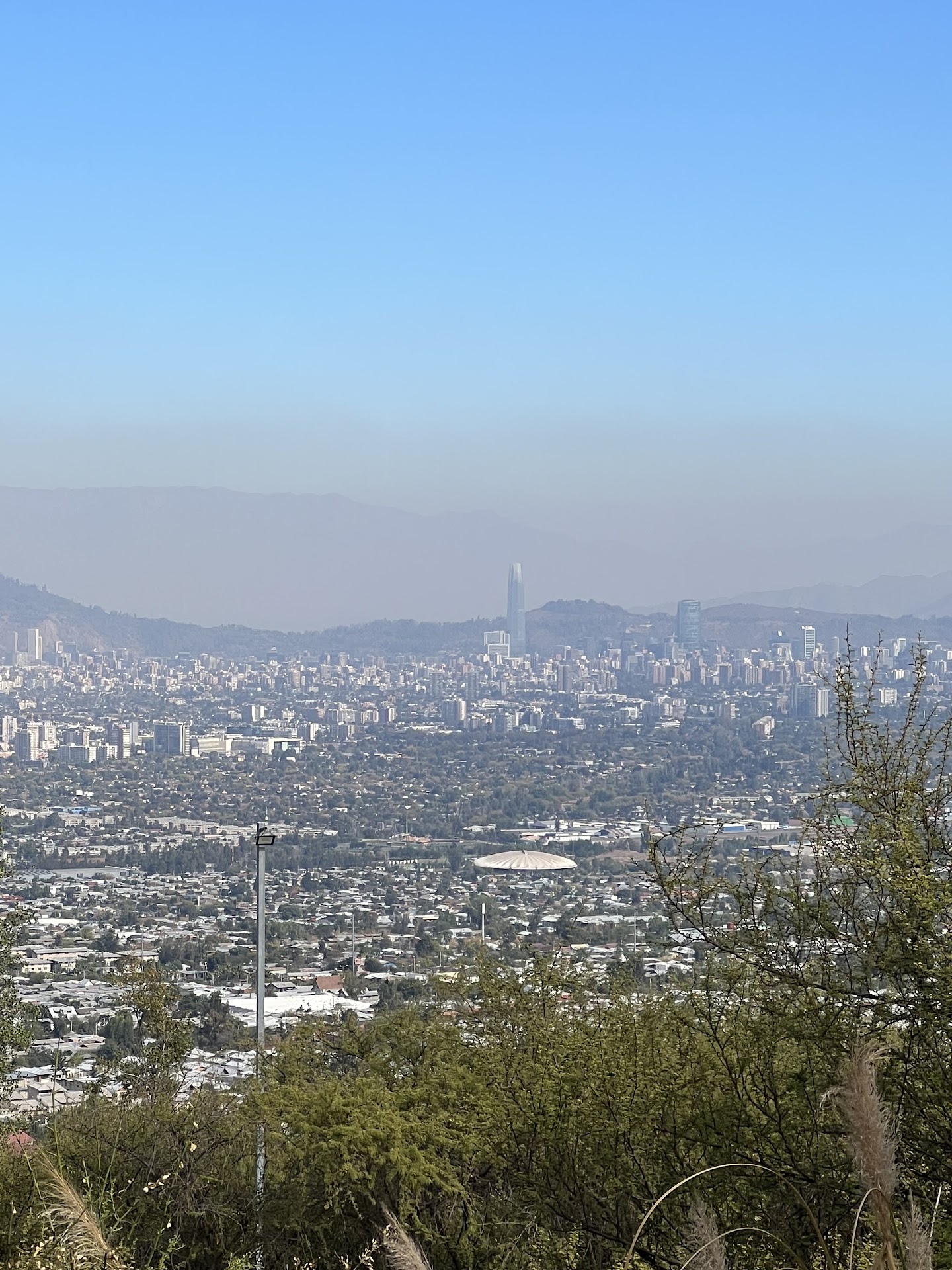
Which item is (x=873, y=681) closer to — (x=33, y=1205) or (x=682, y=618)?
(x=33, y=1205)

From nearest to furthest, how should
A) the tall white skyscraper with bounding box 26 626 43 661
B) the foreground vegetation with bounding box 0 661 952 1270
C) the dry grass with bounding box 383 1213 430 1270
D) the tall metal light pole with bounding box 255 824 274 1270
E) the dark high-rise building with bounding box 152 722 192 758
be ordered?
the dry grass with bounding box 383 1213 430 1270, the foreground vegetation with bounding box 0 661 952 1270, the tall metal light pole with bounding box 255 824 274 1270, the dark high-rise building with bounding box 152 722 192 758, the tall white skyscraper with bounding box 26 626 43 661

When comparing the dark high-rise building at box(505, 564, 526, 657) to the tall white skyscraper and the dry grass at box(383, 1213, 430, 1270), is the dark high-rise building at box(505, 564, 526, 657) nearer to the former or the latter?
the tall white skyscraper

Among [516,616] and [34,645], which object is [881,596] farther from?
[34,645]

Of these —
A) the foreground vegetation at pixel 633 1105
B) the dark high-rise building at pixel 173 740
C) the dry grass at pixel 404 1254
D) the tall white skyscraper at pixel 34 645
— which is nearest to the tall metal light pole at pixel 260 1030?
the foreground vegetation at pixel 633 1105

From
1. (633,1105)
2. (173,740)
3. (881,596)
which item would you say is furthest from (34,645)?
(633,1105)

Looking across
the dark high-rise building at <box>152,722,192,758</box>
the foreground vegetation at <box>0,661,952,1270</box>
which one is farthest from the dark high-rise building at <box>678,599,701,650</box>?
the foreground vegetation at <box>0,661,952,1270</box>

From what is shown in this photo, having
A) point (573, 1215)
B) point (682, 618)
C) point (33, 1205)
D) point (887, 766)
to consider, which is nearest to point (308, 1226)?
point (573, 1215)

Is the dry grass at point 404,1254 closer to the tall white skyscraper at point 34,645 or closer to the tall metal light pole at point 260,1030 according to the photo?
the tall metal light pole at point 260,1030
